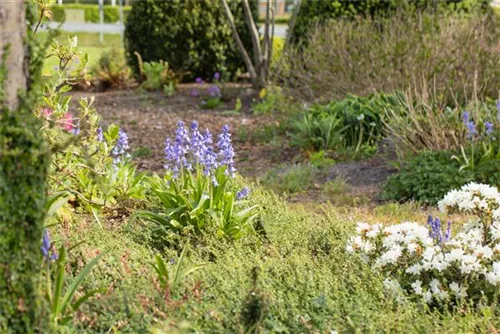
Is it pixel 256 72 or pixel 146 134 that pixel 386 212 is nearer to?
pixel 146 134

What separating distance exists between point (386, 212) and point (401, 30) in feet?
13.5

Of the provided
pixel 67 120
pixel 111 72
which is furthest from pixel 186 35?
pixel 67 120

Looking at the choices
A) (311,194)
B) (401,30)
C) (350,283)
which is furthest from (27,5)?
(401,30)

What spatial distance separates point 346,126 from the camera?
8.43m

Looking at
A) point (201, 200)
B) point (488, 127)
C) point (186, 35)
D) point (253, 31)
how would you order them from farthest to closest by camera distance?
point (186, 35) → point (253, 31) → point (488, 127) → point (201, 200)

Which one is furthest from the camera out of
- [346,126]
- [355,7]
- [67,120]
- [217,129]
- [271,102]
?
[355,7]

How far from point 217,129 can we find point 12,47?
7.40 meters

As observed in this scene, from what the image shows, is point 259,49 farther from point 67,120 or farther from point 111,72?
point 67,120

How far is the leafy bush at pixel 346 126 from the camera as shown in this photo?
8.42 metres

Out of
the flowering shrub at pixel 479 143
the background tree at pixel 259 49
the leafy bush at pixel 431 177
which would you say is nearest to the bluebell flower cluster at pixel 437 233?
the leafy bush at pixel 431 177

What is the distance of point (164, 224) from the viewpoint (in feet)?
17.0

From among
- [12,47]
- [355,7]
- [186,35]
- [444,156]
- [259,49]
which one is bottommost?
[444,156]

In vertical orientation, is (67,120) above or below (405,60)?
below

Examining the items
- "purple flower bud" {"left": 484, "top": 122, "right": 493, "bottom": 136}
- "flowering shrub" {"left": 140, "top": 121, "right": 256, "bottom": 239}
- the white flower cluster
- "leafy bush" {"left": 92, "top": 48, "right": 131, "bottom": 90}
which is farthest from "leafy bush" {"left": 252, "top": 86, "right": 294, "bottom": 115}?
the white flower cluster
